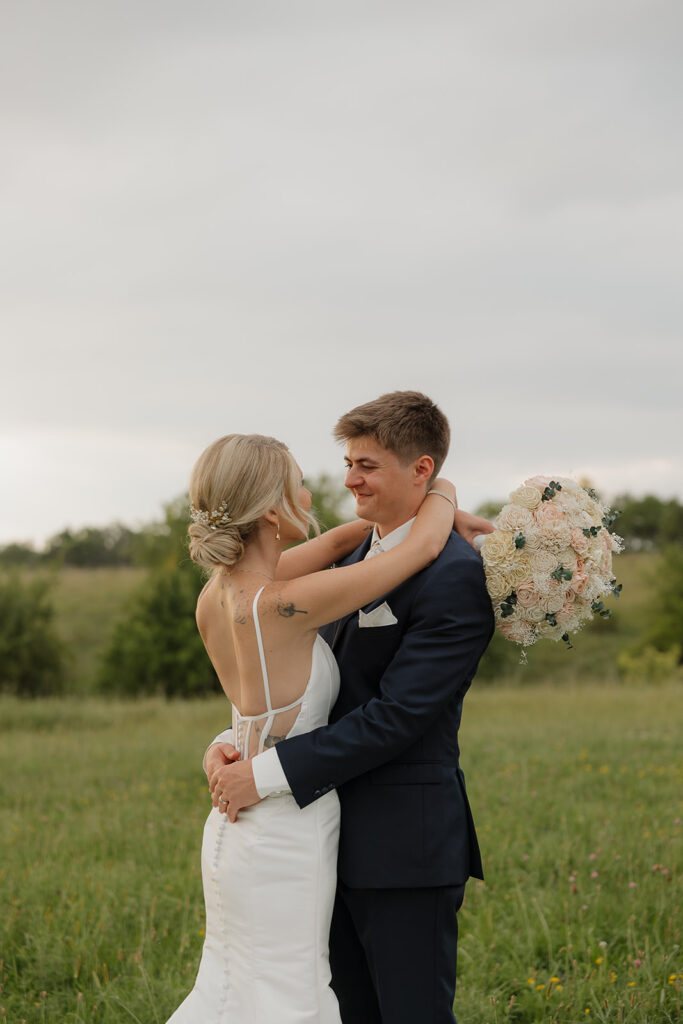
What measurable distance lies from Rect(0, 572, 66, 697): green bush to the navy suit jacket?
98.3ft

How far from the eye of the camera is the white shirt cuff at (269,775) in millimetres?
3271

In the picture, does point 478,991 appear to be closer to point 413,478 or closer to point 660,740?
point 413,478

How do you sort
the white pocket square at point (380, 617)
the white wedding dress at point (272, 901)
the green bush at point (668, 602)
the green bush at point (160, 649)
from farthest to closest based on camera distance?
the green bush at point (668, 602) → the green bush at point (160, 649) → the white pocket square at point (380, 617) → the white wedding dress at point (272, 901)

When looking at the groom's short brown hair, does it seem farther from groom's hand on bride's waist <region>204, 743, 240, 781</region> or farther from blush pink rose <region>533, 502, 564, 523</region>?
groom's hand on bride's waist <region>204, 743, 240, 781</region>

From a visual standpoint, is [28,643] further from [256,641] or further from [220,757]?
[256,641]

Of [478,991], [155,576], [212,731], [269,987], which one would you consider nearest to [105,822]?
[478,991]

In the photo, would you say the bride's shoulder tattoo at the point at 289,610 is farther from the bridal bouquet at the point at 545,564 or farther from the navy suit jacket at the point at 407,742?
the bridal bouquet at the point at 545,564

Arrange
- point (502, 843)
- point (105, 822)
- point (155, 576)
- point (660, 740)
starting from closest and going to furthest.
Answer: point (502, 843), point (105, 822), point (660, 740), point (155, 576)

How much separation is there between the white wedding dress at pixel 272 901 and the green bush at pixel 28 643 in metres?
29.7

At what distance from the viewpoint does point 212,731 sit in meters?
15.0

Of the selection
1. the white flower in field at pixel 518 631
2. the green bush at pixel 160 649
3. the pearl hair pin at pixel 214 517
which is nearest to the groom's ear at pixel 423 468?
the white flower in field at pixel 518 631

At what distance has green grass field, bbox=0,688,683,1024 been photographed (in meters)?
4.79

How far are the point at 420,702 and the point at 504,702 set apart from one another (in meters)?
15.8

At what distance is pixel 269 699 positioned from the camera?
3.41 meters
